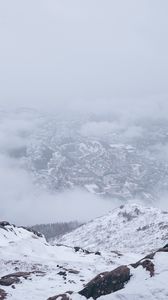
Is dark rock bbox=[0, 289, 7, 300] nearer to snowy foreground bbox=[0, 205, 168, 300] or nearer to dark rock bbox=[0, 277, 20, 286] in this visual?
snowy foreground bbox=[0, 205, 168, 300]

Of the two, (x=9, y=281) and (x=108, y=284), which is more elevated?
(x=108, y=284)

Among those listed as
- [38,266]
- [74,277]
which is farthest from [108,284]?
[38,266]

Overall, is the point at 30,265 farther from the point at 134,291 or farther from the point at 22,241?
the point at 134,291

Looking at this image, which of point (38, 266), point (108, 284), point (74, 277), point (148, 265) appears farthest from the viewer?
point (38, 266)

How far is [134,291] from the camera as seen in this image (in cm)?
4659

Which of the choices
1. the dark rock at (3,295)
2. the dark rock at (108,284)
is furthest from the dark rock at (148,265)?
the dark rock at (3,295)

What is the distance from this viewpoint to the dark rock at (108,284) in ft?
164

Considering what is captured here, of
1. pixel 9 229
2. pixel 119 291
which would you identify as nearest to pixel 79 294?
pixel 119 291

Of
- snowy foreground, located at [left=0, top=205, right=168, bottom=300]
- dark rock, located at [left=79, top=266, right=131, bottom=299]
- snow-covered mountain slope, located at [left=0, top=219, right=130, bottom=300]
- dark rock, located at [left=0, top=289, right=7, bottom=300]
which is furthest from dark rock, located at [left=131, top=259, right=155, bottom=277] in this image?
dark rock, located at [left=0, top=289, right=7, bottom=300]

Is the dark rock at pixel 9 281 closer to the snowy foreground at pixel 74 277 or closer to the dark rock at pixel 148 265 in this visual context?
the snowy foreground at pixel 74 277

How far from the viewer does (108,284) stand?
5131cm

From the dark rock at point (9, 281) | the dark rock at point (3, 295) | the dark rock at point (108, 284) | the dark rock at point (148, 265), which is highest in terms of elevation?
the dark rock at point (148, 265)

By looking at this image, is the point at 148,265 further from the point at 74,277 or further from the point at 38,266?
the point at 38,266

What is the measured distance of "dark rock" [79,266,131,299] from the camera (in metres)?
50.1
